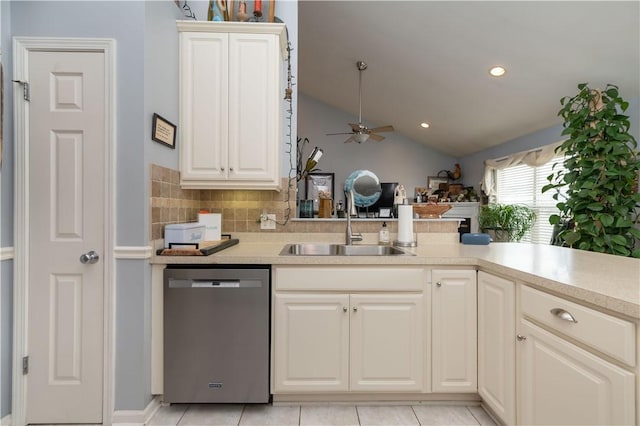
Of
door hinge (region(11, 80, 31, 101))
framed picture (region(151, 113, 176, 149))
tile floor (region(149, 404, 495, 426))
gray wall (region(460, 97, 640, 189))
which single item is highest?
gray wall (region(460, 97, 640, 189))

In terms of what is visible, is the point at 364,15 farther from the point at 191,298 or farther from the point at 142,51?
the point at 191,298

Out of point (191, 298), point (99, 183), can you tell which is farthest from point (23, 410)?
point (99, 183)

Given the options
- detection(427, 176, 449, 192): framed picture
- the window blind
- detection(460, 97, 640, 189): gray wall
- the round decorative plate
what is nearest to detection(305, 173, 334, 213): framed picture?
detection(427, 176, 449, 192): framed picture

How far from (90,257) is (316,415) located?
145cm

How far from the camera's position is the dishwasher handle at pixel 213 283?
5.29 ft

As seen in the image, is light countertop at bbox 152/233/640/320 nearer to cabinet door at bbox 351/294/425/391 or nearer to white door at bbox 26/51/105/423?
cabinet door at bbox 351/294/425/391

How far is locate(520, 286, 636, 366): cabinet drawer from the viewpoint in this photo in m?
0.87

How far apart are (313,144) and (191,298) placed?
534 cm

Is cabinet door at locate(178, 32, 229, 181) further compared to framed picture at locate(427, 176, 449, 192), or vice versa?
framed picture at locate(427, 176, 449, 192)

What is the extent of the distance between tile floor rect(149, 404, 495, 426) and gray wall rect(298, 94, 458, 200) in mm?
5022

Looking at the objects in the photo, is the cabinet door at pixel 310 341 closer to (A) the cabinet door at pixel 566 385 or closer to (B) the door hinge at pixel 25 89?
(A) the cabinet door at pixel 566 385

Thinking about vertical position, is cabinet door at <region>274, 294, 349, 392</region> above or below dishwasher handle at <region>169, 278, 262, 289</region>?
below

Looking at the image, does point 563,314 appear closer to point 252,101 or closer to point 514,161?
point 252,101

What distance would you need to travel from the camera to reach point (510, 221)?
466cm
